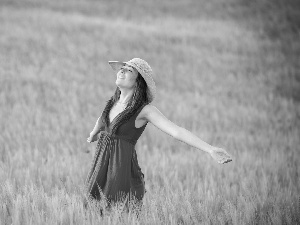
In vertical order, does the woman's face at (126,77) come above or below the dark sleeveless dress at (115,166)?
above

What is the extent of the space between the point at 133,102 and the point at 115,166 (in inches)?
16.7

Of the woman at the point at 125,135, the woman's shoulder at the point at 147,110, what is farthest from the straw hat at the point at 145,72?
the woman's shoulder at the point at 147,110

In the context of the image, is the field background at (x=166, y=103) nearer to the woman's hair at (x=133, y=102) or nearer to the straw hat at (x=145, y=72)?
the woman's hair at (x=133, y=102)

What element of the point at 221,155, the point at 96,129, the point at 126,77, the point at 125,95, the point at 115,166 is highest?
the point at 126,77

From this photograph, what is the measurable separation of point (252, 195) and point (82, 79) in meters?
5.60

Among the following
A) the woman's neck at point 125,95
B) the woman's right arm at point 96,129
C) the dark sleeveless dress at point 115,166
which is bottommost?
the dark sleeveless dress at point 115,166

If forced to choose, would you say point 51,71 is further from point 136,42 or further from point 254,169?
point 254,169

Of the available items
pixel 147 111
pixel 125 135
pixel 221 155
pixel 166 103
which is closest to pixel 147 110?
pixel 147 111

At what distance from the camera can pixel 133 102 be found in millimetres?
2957

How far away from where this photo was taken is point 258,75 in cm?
1062

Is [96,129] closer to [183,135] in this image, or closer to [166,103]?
[183,135]

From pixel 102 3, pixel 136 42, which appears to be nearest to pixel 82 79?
pixel 136 42

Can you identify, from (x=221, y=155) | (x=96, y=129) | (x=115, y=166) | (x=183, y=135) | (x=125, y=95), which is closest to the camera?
(x=221, y=155)

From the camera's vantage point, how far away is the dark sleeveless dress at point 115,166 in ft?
9.52
